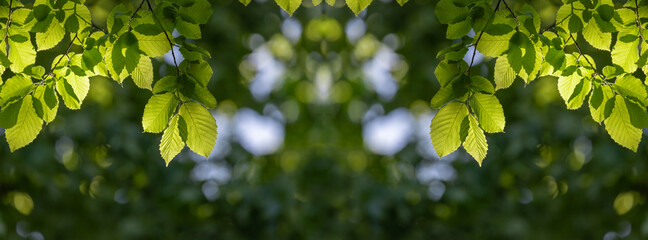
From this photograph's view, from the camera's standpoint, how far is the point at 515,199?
3.69 m

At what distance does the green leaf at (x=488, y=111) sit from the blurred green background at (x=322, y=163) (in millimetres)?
1794

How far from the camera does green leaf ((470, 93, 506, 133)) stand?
4.42 ft

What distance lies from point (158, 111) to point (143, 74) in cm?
17

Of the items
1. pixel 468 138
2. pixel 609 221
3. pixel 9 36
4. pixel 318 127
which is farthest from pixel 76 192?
pixel 609 221

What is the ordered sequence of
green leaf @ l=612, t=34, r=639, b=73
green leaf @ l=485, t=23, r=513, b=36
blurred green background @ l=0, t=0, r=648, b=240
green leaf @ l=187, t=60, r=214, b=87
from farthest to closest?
blurred green background @ l=0, t=0, r=648, b=240
green leaf @ l=612, t=34, r=639, b=73
green leaf @ l=187, t=60, r=214, b=87
green leaf @ l=485, t=23, r=513, b=36

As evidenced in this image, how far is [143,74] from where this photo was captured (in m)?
1.47

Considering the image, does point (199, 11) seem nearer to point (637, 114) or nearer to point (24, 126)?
point (24, 126)

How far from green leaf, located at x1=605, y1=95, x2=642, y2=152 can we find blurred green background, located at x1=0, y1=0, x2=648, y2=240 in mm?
1853

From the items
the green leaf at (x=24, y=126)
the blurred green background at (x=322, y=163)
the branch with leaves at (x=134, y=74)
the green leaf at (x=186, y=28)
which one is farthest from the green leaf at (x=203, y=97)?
the blurred green background at (x=322, y=163)

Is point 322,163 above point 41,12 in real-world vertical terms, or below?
below

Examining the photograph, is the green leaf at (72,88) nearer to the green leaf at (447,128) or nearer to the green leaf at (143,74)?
the green leaf at (143,74)

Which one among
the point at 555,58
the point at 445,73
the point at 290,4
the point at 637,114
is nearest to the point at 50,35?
the point at 290,4

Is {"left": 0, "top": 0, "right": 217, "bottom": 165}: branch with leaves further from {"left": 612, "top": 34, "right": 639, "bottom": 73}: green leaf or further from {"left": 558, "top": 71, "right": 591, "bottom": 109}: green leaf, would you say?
{"left": 612, "top": 34, "right": 639, "bottom": 73}: green leaf

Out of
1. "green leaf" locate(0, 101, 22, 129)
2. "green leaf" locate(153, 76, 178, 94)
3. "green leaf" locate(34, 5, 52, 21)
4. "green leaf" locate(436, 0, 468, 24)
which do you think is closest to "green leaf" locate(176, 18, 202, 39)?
"green leaf" locate(153, 76, 178, 94)
